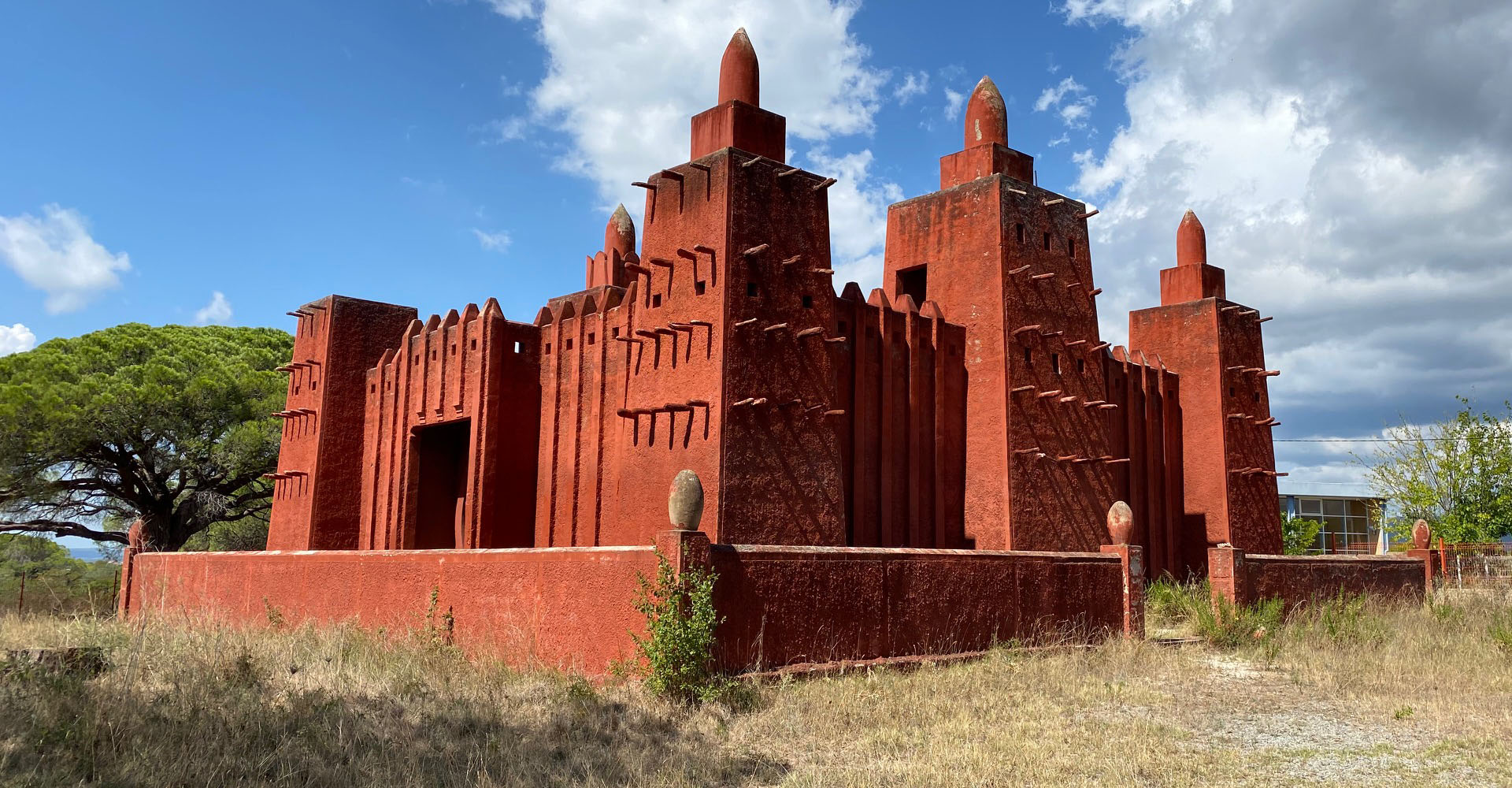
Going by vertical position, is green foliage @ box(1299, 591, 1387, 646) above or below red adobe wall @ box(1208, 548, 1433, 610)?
below

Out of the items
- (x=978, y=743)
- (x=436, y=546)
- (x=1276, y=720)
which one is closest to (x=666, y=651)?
(x=978, y=743)

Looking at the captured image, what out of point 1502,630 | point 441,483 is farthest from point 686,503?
point 1502,630

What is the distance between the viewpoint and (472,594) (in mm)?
12227

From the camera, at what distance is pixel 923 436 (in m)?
17.1

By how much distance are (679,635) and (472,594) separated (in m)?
3.21

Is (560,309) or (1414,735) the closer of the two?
(1414,735)

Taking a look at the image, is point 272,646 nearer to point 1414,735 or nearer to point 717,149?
point 717,149

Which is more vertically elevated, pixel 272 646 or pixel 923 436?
pixel 923 436

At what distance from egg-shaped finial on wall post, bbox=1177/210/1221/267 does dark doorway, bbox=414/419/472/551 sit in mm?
14385

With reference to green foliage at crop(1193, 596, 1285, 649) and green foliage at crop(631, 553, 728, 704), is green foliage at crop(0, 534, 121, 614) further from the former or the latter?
green foliage at crop(1193, 596, 1285, 649)

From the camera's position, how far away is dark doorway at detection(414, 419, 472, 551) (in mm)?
19344

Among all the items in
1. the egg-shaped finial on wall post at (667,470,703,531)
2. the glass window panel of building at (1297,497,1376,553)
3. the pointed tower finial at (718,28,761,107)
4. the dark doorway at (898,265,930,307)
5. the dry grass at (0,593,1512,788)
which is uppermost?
the pointed tower finial at (718,28,761,107)

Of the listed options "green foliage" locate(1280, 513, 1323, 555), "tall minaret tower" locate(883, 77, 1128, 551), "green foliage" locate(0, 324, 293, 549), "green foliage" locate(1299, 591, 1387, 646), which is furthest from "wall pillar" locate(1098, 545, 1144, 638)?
"green foliage" locate(0, 324, 293, 549)

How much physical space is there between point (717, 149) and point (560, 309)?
14.3ft
